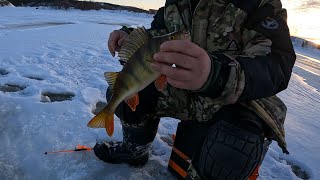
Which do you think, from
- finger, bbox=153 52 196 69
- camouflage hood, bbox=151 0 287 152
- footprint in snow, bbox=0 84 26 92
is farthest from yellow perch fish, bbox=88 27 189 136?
footprint in snow, bbox=0 84 26 92

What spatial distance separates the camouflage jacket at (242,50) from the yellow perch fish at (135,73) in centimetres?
23

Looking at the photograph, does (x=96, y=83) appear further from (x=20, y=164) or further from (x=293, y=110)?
(x=293, y=110)

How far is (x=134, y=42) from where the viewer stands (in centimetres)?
182

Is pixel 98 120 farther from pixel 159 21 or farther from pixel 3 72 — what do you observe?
pixel 3 72

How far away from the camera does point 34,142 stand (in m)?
2.72

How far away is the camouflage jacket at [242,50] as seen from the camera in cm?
178

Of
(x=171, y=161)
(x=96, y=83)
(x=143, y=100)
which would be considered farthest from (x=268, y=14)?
(x=96, y=83)

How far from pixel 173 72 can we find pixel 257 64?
1.78 feet

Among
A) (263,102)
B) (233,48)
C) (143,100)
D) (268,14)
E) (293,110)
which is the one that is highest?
(268,14)

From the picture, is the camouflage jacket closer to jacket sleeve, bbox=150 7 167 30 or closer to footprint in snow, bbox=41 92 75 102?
jacket sleeve, bbox=150 7 167 30

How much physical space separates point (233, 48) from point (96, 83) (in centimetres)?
241

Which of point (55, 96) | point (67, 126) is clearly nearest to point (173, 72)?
point (67, 126)

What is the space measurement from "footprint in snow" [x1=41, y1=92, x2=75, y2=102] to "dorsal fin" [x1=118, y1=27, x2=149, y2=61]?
1.94 m

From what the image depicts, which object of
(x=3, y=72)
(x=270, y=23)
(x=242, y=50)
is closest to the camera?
(x=270, y=23)
